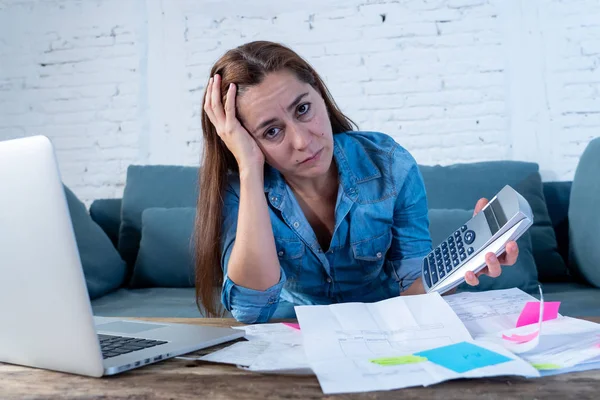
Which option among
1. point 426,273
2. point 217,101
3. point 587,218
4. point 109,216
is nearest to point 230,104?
point 217,101

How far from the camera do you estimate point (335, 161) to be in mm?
1313

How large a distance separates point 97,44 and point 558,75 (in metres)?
1.98

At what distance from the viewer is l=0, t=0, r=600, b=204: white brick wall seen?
2.44 meters

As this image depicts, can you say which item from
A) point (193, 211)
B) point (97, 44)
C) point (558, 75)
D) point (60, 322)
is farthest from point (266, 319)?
point (97, 44)

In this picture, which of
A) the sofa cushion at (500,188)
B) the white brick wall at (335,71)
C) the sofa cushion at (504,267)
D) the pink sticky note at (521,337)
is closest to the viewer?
the pink sticky note at (521,337)

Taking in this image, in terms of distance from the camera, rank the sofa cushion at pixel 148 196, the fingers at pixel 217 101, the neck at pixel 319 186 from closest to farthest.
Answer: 1. the fingers at pixel 217 101
2. the neck at pixel 319 186
3. the sofa cushion at pixel 148 196

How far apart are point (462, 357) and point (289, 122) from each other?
643 mm

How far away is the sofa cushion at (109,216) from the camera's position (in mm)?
2451

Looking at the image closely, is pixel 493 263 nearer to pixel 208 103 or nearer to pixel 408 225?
pixel 408 225

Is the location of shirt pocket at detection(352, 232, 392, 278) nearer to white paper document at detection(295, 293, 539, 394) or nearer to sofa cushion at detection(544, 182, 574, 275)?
white paper document at detection(295, 293, 539, 394)

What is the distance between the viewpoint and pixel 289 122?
1.15 metres

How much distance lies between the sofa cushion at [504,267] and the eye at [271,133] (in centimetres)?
87

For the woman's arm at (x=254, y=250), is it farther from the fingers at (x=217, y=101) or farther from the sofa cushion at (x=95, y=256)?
the sofa cushion at (x=95, y=256)

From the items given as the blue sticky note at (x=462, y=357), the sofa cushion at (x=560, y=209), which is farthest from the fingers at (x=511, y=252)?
the sofa cushion at (x=560, y=209)
